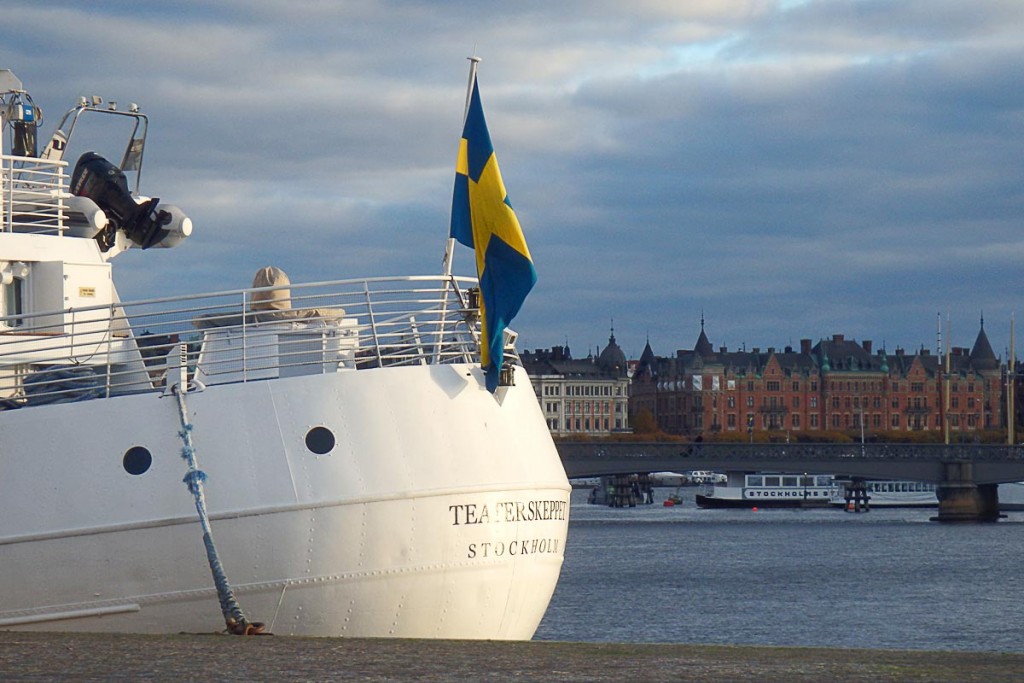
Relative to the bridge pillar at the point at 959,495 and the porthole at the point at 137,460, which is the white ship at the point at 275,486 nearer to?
the porthole at the point at 137,460

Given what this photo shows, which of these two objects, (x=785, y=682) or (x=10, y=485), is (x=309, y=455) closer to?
(x=10, y=485)

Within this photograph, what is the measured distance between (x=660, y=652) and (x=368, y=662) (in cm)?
248

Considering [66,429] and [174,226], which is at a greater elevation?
[174,226]

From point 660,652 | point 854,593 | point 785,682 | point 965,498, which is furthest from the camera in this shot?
point 965,498

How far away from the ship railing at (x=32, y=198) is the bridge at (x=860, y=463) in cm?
8285

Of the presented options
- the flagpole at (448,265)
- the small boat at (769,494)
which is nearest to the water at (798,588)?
the flagpole at (448,265)

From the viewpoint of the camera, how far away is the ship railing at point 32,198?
706 inches

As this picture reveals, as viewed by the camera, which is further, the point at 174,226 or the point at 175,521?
the point at 174,226

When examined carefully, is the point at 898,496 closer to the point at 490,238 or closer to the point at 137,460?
the point at 490,238

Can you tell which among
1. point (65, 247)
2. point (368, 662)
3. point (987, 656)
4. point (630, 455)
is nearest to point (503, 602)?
point (368, 662)

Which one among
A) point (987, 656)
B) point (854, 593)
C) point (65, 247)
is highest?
point (65, 247)

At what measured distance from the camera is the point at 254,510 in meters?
14.7

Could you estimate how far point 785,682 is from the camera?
36.9ft

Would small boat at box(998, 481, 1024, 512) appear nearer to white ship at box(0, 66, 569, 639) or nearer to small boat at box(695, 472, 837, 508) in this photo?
small boat at box(695, 472, 837, 508)
